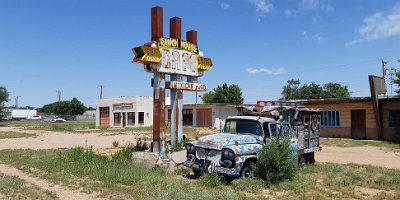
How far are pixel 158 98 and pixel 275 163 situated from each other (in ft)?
19.7

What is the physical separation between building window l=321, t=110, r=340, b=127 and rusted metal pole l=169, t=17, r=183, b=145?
1762cm

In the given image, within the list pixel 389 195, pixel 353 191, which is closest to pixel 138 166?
pixel 353 191

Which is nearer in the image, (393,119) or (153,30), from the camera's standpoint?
(153,30)

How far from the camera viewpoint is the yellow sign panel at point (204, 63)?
18.2m

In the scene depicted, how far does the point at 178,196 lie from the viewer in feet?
26.9

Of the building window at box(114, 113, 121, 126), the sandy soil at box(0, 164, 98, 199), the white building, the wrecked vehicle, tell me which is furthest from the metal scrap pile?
the building window at box(114, 113, 121, 126)

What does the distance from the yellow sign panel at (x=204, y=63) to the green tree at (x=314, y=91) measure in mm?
61923

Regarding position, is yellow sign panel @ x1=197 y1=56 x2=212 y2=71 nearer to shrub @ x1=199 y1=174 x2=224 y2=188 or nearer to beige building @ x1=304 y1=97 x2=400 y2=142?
shrub @ x1=199 y1=174 x2=224 y2=188

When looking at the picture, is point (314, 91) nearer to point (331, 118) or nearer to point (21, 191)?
point (331, 118)

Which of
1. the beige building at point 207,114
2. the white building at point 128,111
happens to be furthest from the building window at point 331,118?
the white building at point 128,111

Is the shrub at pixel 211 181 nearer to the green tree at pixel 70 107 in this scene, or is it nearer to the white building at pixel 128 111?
the white building at pixel 128 111

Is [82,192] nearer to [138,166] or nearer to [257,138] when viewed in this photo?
[138,166]

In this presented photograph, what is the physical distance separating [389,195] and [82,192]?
728cm

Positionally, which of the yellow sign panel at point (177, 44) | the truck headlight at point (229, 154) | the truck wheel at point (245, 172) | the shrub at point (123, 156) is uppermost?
the yellow sign panel at point (177, 44)
